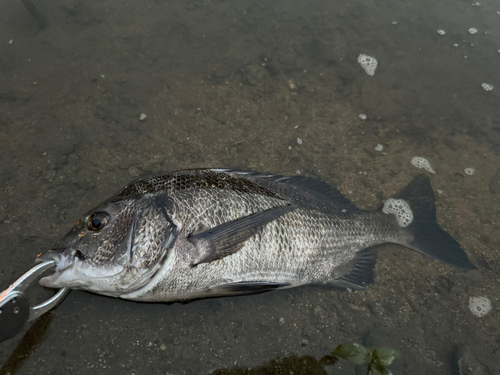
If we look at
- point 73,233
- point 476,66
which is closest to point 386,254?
point 73,233

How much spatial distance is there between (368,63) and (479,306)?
304 centimetres

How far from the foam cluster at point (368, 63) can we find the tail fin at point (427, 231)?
1.63 metres

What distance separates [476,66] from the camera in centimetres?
427

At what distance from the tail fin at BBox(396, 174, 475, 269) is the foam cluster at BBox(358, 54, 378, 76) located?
64.2 inches

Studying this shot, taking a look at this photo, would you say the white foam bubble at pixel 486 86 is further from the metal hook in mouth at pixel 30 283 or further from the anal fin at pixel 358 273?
the metal hook in mouth at pixel 30 283

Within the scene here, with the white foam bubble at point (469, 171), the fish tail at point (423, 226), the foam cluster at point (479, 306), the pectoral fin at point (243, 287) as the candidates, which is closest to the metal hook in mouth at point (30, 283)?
the pectoral fin at point (243, 287)

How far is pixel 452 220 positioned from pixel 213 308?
8.32ft

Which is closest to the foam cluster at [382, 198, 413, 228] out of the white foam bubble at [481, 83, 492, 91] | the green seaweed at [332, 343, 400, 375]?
the green seaweed at [332, 343, 400, 375]

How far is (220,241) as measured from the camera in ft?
7.30

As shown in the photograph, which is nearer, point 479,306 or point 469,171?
point 479,306

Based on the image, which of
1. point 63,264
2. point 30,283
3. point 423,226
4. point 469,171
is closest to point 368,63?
point 469,171

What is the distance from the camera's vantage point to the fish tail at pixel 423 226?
297cm

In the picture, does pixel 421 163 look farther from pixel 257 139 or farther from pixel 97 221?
pixel 97 221

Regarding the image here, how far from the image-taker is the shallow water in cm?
243
